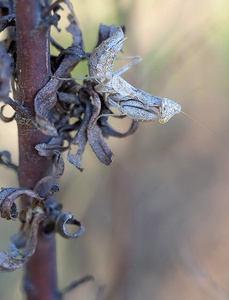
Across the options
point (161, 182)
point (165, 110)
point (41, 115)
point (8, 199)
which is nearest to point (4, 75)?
point (41, 115)

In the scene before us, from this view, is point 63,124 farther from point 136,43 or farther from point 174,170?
point 174,170

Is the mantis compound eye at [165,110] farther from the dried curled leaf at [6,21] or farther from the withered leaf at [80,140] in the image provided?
the dried curled leaf at [6,21]

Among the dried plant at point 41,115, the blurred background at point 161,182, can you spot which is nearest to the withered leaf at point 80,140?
the dried plant at point 41,115

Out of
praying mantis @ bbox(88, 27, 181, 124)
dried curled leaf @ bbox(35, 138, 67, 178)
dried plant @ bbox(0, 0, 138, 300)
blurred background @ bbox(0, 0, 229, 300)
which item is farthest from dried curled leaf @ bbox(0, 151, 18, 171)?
blurred background @ bbox(0, 0, 229, 300)

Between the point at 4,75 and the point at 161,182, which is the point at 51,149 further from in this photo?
the point at 161,182

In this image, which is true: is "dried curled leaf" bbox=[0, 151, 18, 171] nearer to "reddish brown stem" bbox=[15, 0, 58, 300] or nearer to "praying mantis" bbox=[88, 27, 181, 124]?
"reddish brown stem" bbox=[15, 0, 58, 300]

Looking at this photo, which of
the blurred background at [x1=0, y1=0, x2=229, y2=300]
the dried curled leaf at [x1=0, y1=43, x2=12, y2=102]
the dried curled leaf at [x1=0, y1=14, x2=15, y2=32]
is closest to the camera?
the dried curled leaf at [x1=0, y1=43, x2=12, y2=102]

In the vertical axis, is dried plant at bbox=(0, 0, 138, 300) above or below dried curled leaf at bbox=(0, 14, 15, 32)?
below
